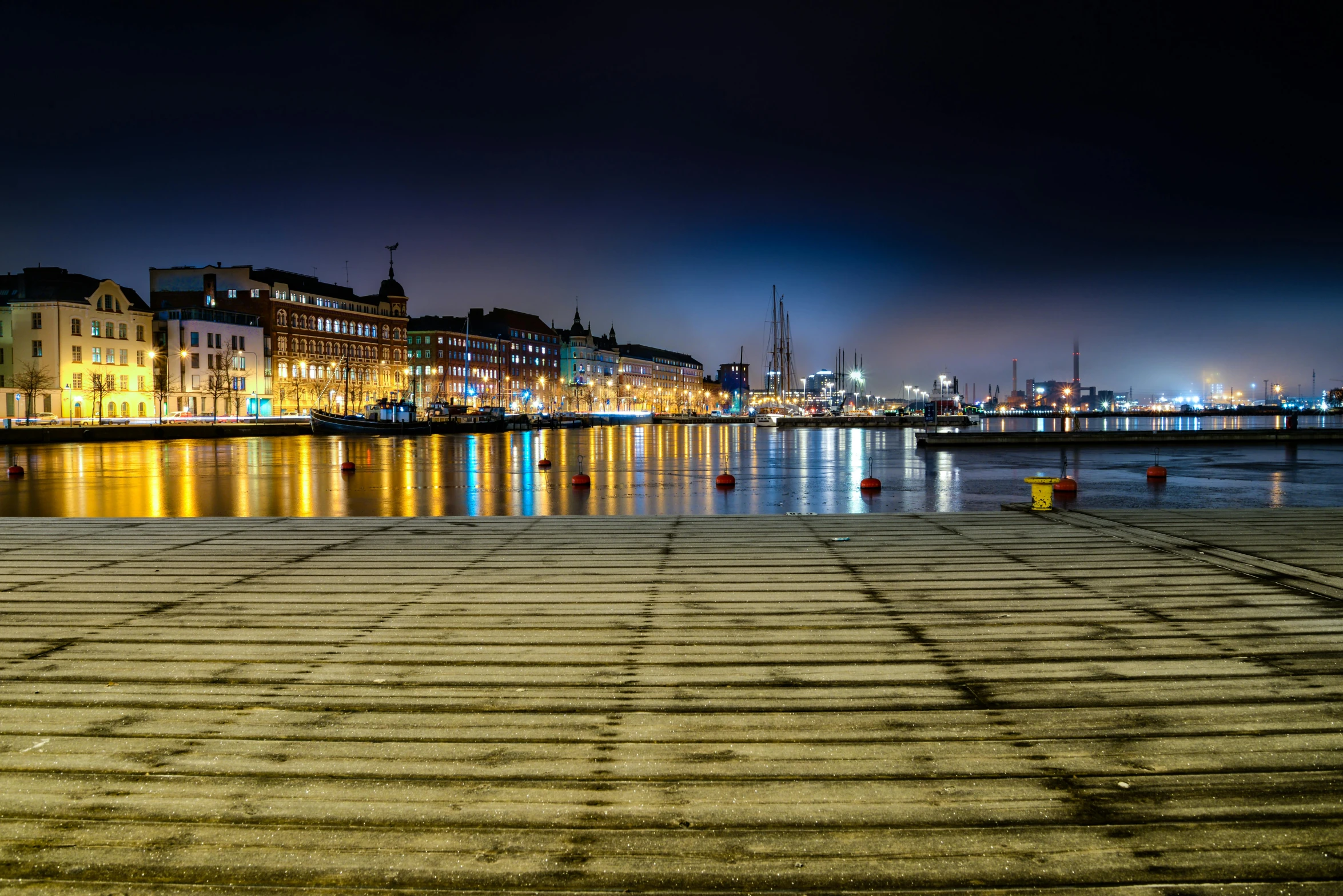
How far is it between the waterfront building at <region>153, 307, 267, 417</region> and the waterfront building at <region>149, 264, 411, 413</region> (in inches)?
135

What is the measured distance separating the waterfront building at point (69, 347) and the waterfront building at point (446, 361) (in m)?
71.7

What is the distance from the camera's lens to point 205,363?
106500 mm

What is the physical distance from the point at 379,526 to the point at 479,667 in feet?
28.9

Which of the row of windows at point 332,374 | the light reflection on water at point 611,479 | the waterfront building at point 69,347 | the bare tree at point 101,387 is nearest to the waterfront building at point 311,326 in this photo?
the row of windows at point 332,374

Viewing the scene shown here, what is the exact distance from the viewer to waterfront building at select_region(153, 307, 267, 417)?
103 meters

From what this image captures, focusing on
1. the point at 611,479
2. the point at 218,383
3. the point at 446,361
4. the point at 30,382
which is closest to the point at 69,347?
the point at 30,382

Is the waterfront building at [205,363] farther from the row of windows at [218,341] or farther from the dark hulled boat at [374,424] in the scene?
the dark hulled boat at [374,424]

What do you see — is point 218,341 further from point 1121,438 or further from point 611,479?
point 1121,438

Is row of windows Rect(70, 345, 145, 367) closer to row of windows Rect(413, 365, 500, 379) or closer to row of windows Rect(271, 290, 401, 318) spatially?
row of windows Rect(271, 290, 401, 318)

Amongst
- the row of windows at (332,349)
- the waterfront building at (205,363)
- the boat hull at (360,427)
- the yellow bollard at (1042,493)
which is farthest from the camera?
the row of windows at (332,349)

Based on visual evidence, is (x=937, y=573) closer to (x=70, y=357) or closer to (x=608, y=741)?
(x=608, y=741)

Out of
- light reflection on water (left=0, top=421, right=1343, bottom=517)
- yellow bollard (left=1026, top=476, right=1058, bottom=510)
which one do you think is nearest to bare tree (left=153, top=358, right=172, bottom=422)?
light reflection on water (left=0, top=421, right=1343, bottom=517)

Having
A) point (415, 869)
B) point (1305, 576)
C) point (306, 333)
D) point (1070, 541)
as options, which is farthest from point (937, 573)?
point (306, 333)

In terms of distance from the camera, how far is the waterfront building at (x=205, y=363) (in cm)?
10300
